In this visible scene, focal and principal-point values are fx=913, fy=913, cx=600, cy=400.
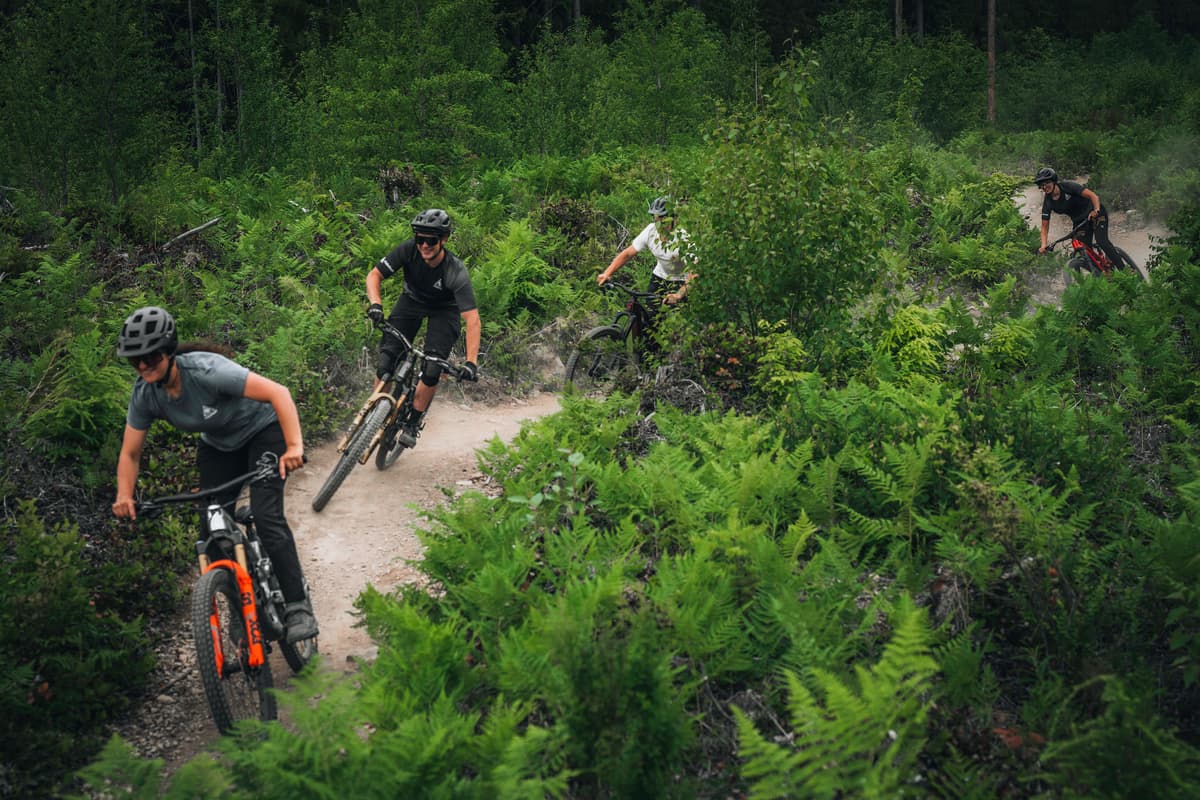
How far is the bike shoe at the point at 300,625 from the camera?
566 cm

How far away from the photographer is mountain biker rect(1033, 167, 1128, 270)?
46.0 ft

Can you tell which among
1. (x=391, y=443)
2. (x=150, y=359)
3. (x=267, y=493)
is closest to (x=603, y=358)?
(x=391, y=443)

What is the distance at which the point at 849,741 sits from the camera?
3.91 meters

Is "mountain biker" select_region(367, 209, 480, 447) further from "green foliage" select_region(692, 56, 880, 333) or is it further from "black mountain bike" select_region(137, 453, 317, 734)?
"black mountain bike" select_region(137, 453, 317, 734)

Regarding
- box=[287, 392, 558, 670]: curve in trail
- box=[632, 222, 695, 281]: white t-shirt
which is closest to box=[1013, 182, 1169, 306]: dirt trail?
box=[632, 222, 695, 281]: white t-shirt

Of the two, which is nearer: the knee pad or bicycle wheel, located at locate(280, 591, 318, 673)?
bicycle wheel, located at locate(280, 591, 318, 673)

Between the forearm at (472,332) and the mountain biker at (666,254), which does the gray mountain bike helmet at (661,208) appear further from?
the forearm at (472,332)

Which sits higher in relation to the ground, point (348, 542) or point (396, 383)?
point (396, 383)

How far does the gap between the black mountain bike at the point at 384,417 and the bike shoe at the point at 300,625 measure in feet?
8.36

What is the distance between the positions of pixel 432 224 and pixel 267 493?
3299mm

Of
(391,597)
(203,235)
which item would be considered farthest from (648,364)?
(203,235)

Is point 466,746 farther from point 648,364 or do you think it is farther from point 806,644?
point 648,364

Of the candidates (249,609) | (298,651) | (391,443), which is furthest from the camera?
(391,443)

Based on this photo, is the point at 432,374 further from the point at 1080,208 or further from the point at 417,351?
the point at 1080,208
